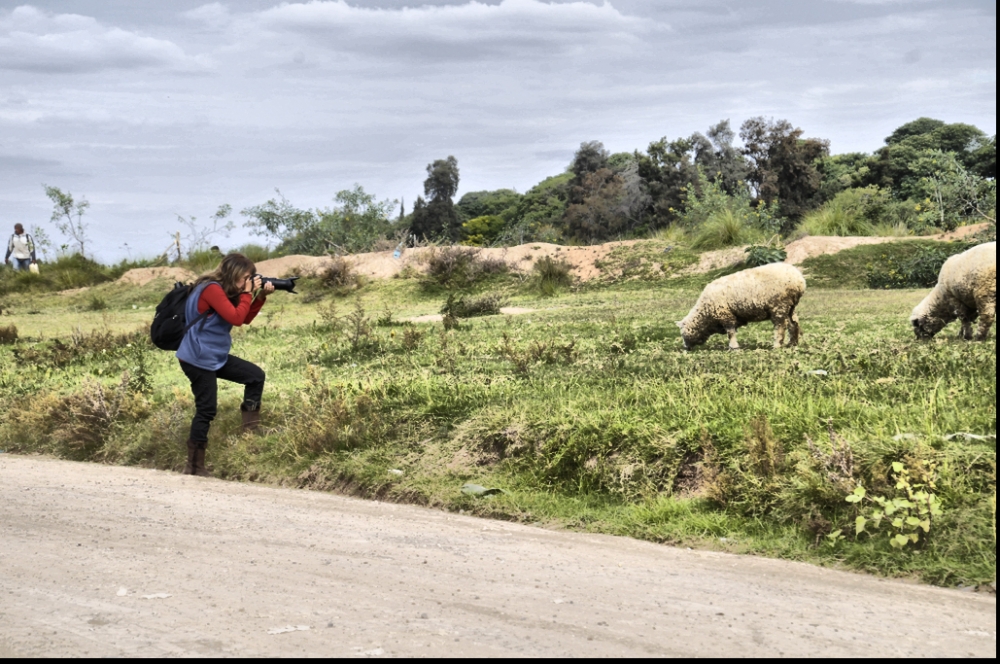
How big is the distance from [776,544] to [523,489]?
6.72 ft

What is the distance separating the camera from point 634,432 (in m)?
7.82

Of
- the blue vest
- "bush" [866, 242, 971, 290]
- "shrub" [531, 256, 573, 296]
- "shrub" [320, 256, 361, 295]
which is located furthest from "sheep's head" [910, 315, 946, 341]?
"shrub" [320, 256, 361, 295]

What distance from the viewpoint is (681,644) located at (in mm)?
4629

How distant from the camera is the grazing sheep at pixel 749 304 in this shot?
41.6 feet

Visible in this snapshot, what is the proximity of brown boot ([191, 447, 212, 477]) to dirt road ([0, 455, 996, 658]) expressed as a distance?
1.60 metres

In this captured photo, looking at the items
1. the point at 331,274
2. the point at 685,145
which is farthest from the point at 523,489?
the point at 685,145

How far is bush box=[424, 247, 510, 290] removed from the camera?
2738 cm

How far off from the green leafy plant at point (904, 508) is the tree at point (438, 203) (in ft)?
117

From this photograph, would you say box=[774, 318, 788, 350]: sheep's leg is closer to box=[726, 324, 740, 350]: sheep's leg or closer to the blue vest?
box=[726, 324, 740, 350]: sheep's leg

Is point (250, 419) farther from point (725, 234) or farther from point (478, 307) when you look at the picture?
point (725, 234)

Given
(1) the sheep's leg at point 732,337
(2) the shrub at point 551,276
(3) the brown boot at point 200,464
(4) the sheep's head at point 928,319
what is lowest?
(3) the brown boot at point 200,464

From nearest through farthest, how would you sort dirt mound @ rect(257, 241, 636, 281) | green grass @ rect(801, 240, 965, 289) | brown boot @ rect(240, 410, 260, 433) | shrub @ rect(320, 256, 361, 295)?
brown boot @ rect(240, 410, 260, 433), green grass @ rect(801, 240, 965, 289), dirt mound @ rect(257, 241, 636, 281), shrub @ rect(320, 256, 361, 295)

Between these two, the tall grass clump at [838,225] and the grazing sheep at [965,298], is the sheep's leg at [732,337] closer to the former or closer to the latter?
the grazing sheep at [965,298]

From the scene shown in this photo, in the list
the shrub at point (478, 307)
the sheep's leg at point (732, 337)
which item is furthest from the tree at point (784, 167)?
the sheep's leg at point (732, 337)
